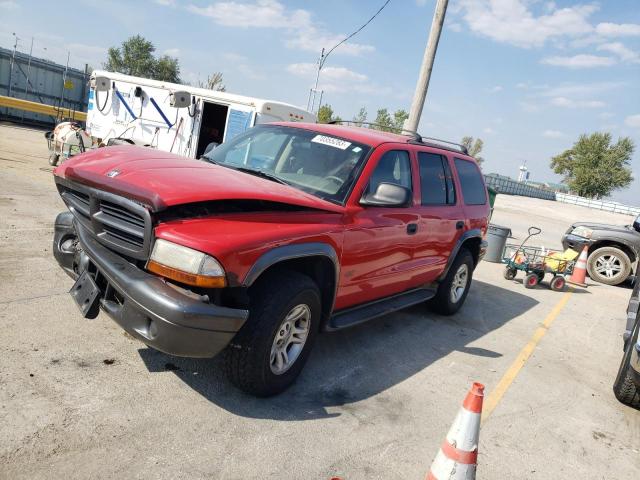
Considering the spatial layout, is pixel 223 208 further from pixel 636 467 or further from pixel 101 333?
pixel 636 467

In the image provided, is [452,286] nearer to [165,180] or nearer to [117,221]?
[165,180]

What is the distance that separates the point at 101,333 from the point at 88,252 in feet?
3.35

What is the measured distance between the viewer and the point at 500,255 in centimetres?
1080

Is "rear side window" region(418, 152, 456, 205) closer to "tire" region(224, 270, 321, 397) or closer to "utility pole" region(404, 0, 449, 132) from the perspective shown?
"tire" region(224, 270, 321, 397)

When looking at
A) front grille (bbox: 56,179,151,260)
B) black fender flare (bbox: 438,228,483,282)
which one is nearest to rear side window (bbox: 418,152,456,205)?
black fender flare (bbox: 438,228,483,282)

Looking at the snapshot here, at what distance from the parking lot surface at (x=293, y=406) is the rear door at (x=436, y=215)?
803 millimetres

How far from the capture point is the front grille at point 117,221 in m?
2.85

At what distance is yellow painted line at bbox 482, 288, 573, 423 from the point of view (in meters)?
4.05

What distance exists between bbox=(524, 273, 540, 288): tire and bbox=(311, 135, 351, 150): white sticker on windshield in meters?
6.00

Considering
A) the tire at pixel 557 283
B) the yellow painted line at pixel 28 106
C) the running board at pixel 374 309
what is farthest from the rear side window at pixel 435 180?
the yellow painted line at pixel 28 106

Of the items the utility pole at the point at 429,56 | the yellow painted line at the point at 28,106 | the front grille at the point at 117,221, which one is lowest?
the yellow painted line at the point at 28,106

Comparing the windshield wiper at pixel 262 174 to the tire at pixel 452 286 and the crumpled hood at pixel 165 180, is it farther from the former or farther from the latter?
the tire at pixel 452 286

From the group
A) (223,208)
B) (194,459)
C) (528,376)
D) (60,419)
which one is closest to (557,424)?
(528,376)

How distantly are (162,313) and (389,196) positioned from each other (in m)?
1.86
